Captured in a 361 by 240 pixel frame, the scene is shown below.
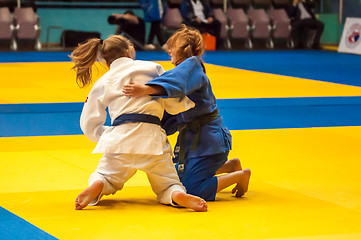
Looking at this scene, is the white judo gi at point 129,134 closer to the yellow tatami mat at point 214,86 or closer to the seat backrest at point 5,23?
the yellow tatami mat at point 214,86

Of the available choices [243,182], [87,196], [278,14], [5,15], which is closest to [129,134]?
[87,196]

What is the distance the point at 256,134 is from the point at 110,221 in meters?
3.57

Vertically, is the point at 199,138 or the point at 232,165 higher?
the point at 199,138

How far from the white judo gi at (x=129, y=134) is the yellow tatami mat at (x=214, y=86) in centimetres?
541

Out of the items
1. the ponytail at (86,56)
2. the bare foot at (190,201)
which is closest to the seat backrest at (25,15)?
the ponytail at (86,56)

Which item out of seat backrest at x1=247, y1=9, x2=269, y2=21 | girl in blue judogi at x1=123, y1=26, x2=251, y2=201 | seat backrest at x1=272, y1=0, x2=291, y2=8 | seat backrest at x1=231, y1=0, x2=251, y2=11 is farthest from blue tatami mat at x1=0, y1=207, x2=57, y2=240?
seat backrest at x1=272, y1=0, x2=291, y2=8

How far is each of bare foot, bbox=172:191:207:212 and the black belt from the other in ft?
1.46

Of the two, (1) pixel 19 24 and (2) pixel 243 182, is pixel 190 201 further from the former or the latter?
(1) pixel 19 24

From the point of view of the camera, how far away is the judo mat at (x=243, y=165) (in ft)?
13.2

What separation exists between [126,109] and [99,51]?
0.50 metres

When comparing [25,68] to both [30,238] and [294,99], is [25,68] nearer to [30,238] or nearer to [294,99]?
[294,99]

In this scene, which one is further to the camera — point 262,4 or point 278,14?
point 262,4

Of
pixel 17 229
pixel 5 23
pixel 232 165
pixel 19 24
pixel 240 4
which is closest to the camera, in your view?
pixel 17 229

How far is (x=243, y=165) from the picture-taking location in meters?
5.89
